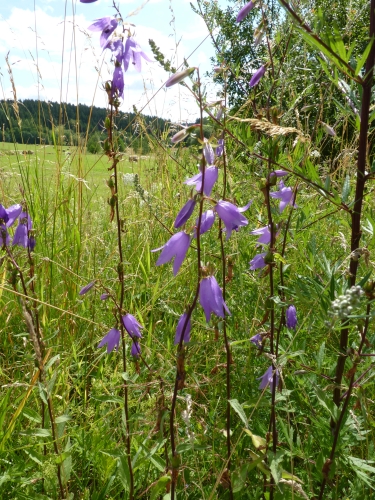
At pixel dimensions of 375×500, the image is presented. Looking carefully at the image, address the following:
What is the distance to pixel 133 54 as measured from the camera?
1.48 metres

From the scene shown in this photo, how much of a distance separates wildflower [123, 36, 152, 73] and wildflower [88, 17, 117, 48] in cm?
6

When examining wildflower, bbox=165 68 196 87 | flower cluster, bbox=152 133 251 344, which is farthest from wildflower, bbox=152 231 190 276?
wildflower, bbox=165 68 196 87

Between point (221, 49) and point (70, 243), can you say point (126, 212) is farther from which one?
point (221, 49)

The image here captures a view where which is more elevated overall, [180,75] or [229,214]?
[180,75]

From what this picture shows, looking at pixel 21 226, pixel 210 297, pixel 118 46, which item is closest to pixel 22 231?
pixel 21 226

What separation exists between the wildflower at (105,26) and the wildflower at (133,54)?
0.21 feet

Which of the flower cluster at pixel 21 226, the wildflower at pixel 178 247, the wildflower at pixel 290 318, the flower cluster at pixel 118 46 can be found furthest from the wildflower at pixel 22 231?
the wildflower at pixel 290 318

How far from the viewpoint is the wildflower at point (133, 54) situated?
4.74 feet

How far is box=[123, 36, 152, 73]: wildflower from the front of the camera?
56.9 inches

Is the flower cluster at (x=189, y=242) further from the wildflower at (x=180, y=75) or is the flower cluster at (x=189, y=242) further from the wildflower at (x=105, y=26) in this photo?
the wildflower at (x=105, y=26)

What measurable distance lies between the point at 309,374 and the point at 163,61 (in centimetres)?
111

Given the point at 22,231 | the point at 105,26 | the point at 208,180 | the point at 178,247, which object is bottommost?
the point at 22,231

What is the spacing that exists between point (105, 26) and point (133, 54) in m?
0.12

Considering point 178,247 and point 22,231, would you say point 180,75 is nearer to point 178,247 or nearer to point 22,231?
point 178,247
